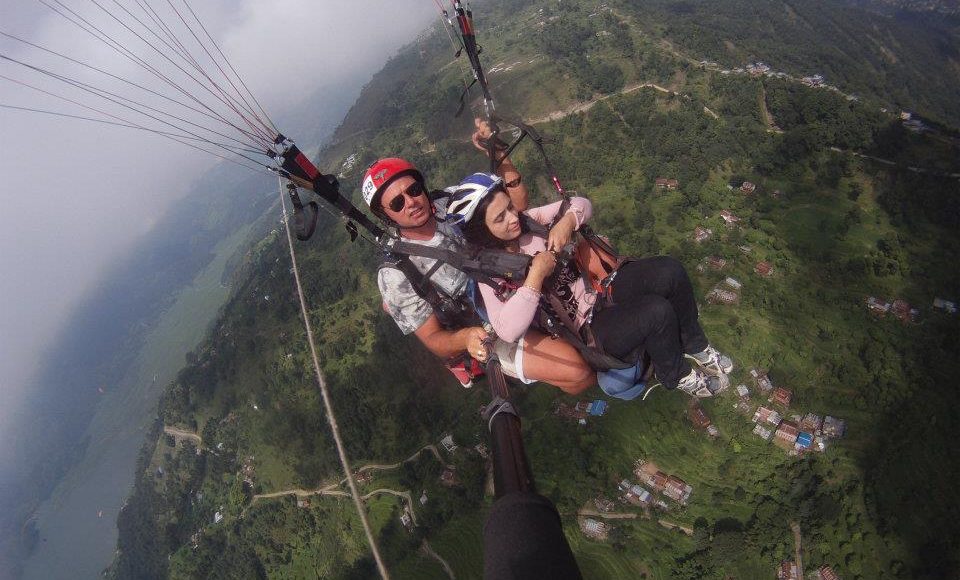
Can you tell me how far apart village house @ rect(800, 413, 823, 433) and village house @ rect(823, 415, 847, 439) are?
31 centimetres

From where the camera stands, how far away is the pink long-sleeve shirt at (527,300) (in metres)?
3.98

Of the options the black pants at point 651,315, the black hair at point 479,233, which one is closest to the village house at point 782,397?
the black pants at point 651,315

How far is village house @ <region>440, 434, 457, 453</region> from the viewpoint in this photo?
112ft

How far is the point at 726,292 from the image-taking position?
34406 mm

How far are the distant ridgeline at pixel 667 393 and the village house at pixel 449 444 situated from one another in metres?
0.64

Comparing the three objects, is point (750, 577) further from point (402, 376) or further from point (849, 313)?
point (402, 376)

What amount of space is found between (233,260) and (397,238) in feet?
459

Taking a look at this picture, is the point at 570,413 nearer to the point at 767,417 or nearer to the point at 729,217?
the point at 767,417

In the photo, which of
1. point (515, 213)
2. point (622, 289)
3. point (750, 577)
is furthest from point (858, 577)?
point (515, 213)

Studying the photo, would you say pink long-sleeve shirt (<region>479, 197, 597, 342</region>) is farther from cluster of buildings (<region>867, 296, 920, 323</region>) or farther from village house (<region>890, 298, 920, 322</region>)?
village house (<region>890, 298, 920, 322</region>)

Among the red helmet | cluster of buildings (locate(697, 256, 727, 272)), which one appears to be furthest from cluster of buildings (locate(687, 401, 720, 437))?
the red helmet

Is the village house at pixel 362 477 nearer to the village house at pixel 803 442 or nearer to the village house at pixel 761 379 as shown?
the village house at pixel 761 379

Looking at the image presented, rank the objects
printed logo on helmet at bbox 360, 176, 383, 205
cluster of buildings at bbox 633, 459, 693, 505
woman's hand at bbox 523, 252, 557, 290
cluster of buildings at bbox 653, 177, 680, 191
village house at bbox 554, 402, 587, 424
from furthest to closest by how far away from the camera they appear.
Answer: cluster of buildings at bbox 653, 177, 680, 191, village house at bbox 554, 402, 587, 424, cluster of buildings at bbox 633, 459, 693, 505, printed logo on helmet at bbox 360, 176, 383, 205, woman's hand at bbox 523, 252, 557, 290

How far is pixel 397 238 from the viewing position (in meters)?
4.83
